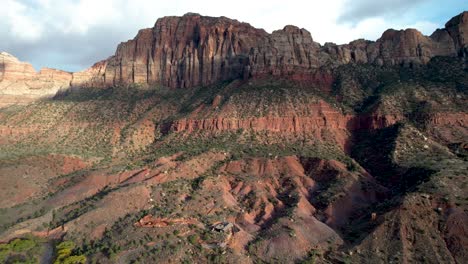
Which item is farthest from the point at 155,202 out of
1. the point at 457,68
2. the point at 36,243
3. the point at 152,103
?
the point at 457,68

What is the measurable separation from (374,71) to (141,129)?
60580 mm

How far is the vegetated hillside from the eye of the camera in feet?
195

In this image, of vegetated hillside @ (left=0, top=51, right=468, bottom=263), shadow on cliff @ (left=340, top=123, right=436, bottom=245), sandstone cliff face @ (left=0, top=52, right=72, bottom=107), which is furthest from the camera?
sandstone cliff face @ (left=0, top=52, right=72, bottom=107)

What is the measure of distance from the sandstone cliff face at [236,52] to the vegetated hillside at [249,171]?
13.5ft

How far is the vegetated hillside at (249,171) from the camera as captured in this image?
5938 cm

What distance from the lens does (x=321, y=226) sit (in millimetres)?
64875

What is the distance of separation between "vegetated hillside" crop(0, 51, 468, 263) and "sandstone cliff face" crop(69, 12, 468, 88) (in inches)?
163

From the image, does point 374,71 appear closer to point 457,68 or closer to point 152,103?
point 457,68

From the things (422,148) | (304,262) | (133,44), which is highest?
(133,44)

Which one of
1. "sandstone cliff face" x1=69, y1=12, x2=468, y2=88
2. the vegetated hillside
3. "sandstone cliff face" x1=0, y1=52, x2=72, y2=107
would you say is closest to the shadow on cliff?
the vegetated hillside

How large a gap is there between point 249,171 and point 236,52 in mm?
54303

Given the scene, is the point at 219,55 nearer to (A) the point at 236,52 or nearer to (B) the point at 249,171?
(A) the point at 236,52

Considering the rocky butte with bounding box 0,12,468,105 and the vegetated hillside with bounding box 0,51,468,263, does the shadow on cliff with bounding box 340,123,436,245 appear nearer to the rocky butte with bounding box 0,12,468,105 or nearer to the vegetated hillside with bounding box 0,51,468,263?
the vegetated hillside with bounding box 0,51,468,263

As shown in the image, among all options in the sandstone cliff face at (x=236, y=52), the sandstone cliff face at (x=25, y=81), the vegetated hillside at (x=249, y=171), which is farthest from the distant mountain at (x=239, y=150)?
the sandstone cliff face at (x=25, y=81)
